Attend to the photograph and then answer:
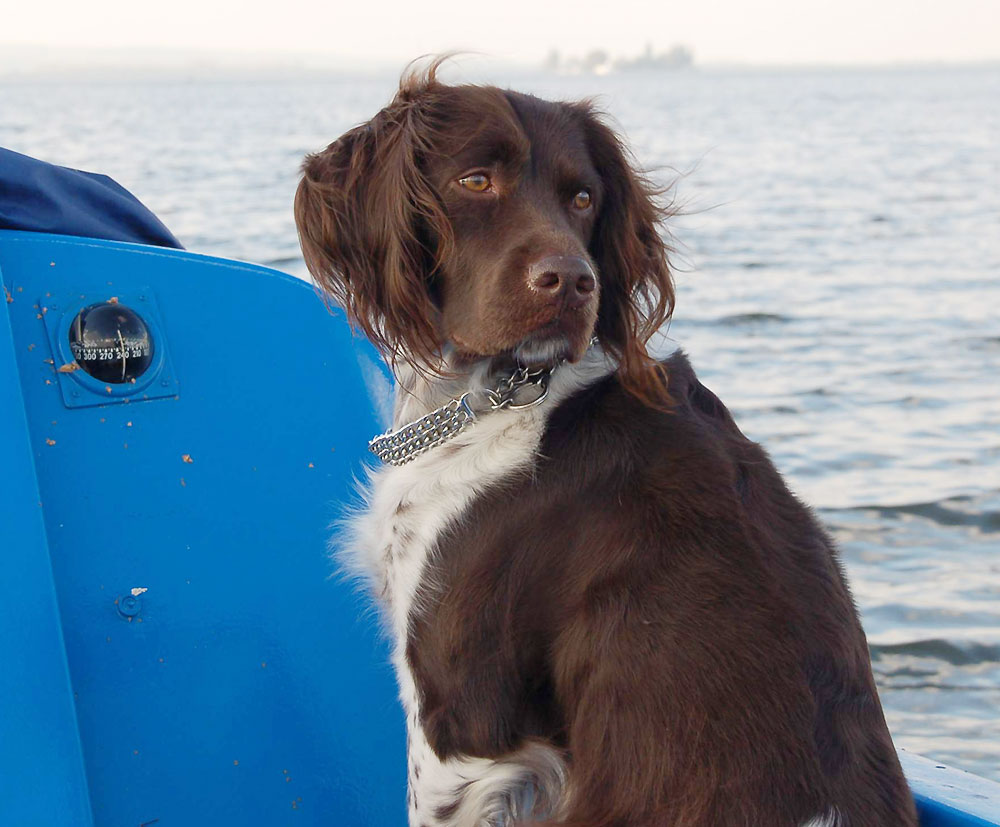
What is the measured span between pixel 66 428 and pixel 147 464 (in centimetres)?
16

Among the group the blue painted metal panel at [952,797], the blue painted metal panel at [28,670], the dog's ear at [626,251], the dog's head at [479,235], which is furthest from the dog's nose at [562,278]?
the blue painted metal panel at [952,797]

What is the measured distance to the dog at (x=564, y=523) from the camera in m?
1.72

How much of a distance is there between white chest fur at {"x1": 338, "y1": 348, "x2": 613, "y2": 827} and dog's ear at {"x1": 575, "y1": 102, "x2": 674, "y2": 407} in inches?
2.8

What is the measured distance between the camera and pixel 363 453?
244 cm

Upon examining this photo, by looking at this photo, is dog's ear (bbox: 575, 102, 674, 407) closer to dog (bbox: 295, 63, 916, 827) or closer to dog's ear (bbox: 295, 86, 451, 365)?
dog (bbox: 295, 63, 916, 827)

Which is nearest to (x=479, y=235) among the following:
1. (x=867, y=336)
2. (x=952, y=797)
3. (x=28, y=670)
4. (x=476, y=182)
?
(x=476, y=182)

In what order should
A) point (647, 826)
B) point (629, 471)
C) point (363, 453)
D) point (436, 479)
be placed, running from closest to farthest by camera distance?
point (647, 826) → point (629, 471) → point (436, 479) → point (363, 453)

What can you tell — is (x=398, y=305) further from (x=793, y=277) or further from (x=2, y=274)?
(x=793, y=277)

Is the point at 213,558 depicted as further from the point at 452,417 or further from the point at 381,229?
the point at 381,229

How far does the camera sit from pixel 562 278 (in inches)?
75.0

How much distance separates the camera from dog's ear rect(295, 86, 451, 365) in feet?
6.69

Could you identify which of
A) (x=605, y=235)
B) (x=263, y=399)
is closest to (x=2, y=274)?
(x=263, y=399)

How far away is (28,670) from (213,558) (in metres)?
0.40

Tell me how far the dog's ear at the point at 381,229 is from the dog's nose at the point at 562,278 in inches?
8.1
